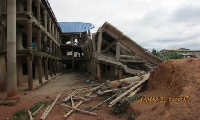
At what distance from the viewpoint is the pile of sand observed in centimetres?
402

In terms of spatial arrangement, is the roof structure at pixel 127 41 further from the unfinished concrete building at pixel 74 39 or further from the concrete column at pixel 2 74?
the unfinished concrete building at pixel 74 39

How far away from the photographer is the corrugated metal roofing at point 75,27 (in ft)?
125

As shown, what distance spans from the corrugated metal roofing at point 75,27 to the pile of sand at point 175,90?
32816mm

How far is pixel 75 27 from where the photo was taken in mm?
39125

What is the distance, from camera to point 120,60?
12.7 meters

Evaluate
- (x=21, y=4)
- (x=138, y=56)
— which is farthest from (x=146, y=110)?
(x=21, y=4)

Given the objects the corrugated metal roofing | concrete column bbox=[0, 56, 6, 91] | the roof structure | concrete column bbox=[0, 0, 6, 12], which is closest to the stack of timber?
the roof structure

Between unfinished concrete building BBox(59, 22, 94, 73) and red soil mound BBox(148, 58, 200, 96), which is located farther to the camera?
unfinished concrete building BBox(59, 22, 94, 73)

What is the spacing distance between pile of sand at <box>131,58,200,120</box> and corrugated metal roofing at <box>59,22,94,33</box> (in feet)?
108

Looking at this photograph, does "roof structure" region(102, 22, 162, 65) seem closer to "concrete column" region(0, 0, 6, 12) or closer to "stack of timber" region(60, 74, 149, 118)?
"stack of timber" region(60, 74, 149, 118)

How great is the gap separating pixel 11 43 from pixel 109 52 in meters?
9.34

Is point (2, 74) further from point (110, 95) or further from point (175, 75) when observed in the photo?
point (175, 75)

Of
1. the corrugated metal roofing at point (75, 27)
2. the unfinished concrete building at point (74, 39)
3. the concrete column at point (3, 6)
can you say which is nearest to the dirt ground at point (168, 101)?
the concrete column at point (3, 6)

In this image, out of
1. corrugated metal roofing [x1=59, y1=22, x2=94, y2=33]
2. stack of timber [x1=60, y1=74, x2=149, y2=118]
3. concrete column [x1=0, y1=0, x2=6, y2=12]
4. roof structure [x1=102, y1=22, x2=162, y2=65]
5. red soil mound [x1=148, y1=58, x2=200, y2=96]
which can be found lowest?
stack of timber [x1=60, y1=74, x2=149, y2=118]
